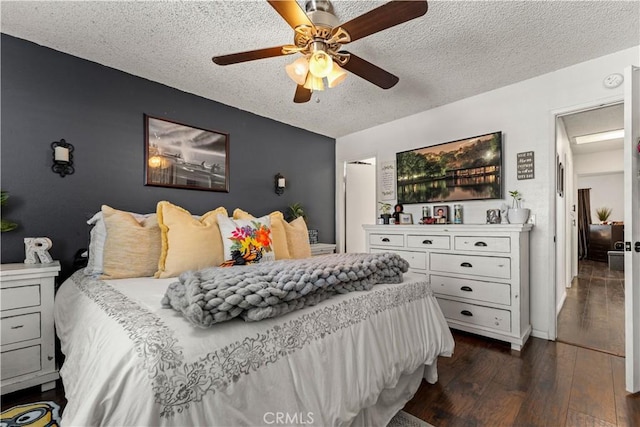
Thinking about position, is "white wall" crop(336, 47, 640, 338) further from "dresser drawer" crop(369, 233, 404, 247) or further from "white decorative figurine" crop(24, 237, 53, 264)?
"white decorative figurine" crop(24, 237, 53, 264)

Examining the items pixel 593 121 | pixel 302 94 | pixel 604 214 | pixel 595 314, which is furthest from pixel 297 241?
pixel 604 214

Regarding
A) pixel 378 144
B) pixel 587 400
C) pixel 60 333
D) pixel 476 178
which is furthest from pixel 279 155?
pixel 587 400

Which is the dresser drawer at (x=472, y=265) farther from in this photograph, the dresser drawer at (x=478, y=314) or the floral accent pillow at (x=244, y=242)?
the floral accent pillow at (x=244, y=242)

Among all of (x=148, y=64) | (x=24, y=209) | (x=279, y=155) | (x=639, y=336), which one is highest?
(x=148, y=64)

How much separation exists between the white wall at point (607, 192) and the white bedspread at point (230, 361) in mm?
8825

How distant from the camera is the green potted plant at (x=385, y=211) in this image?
12.2 feet

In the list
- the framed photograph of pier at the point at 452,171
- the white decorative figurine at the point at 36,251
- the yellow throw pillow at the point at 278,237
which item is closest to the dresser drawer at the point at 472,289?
the framed photograph of pier at the point at 452,171

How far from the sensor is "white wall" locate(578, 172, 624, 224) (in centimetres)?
722

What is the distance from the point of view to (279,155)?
3.81m

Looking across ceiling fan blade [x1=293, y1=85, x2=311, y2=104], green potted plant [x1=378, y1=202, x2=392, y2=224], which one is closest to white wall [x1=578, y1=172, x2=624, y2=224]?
green potted plant [x1=378, y1=202, x2=392, y2=224]

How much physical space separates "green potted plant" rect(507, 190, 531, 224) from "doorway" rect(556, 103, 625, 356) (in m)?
0.51

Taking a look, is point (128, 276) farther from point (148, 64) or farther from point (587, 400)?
point (587, 400)

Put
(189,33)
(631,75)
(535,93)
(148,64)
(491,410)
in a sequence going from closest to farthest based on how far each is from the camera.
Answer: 1. (491,410)
2. (631,75)
3. (189,33)
4. (148,64)
5. (535,93)

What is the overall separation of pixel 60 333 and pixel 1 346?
1.13 ft
